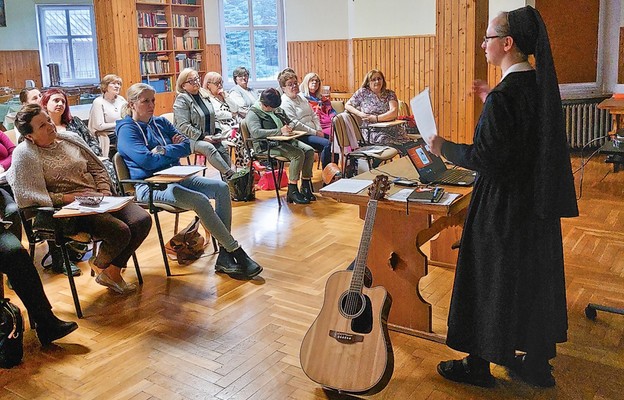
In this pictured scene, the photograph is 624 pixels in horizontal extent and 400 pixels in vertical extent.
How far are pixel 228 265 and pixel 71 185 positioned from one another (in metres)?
Answer: 1.11

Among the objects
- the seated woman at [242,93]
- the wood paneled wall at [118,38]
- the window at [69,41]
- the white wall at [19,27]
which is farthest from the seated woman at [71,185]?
the window at [69,41]

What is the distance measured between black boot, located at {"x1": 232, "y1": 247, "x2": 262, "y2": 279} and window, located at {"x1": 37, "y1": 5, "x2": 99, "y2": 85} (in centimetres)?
1038

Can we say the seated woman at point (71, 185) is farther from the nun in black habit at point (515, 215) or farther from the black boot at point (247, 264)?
the nun in black habit at point (515, 215)

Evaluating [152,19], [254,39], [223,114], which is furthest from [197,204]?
[254,39]

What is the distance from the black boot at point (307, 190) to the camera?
6293 mm

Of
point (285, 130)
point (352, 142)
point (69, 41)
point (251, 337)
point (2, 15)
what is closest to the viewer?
point (251, 337)

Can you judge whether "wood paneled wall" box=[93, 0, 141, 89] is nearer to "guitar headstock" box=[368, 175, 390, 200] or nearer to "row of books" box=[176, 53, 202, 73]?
"row of books" box=[176, 53, 202, 73]

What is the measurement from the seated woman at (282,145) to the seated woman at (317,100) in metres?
1.45

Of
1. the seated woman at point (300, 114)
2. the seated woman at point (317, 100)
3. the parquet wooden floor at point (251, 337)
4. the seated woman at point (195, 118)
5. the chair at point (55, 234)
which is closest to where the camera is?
the parquet wooden floor at point (251, 337)

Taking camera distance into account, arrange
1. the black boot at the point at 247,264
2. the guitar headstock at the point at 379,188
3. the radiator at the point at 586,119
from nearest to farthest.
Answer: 1. the guitar headstock at the point at 379,188
2. the black boot at the point at 247,264
3. the radiator at the point at 586,119

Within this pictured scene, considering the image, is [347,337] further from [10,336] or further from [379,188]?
[10,336]

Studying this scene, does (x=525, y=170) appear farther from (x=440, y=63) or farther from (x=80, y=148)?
(x=440, y=63)

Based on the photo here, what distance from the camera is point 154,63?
10.9m

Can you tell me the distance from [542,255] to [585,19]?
7.28 m
